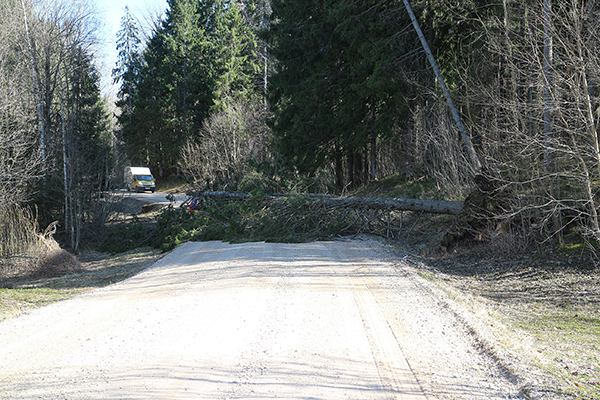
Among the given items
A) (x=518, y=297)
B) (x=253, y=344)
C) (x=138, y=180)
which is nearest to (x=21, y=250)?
(x=253, y=344)

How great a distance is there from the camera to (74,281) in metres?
13.0

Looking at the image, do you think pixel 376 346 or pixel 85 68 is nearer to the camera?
pixel 376 346

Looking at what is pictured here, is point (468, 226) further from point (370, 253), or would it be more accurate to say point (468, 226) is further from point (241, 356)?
point (241, 356)

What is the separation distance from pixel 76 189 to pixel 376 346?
1809cm

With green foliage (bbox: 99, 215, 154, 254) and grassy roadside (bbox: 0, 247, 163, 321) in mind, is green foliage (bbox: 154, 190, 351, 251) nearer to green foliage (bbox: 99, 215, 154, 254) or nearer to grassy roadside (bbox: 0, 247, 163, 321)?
grassy roadside (bbox: 0, 247, 163, 321)

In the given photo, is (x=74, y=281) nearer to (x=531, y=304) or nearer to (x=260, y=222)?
(x=260, y=222)

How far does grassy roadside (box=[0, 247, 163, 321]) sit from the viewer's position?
8539 mm

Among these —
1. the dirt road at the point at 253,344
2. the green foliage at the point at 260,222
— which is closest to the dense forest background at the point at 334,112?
the green foliage at the point at 260,222

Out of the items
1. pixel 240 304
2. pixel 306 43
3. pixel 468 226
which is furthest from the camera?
pixel 306 43

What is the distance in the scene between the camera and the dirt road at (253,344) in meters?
4.16

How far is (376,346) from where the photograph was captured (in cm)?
520

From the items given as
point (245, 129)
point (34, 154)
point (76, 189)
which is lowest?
point (76, 189)

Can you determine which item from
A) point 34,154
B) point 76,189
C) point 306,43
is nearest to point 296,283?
point 34,154

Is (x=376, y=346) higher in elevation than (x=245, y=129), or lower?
lower
